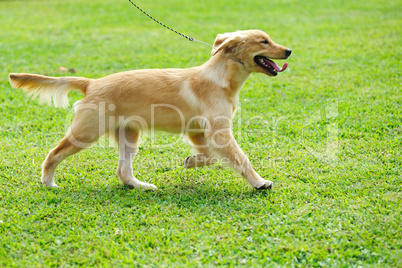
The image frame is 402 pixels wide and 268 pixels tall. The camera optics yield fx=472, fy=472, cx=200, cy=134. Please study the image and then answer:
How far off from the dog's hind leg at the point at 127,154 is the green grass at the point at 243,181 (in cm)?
13

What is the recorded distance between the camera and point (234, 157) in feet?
15.8

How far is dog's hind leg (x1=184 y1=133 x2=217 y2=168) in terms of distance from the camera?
5234 mm

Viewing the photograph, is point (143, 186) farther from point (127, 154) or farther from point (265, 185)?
point (265, 185)

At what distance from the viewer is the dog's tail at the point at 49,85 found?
491cm

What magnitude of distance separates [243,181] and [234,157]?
49 cm

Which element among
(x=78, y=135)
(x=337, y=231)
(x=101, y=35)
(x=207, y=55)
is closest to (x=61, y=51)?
(x=101, y=35)

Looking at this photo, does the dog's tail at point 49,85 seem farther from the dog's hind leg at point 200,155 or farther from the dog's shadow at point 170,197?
the dog's hind leg at point 200,155

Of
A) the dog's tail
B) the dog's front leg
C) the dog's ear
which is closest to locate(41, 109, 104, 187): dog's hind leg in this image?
the dog's tail

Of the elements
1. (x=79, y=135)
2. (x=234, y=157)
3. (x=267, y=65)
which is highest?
(x=267, y=65)

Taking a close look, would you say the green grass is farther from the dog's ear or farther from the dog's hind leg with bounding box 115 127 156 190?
the dog's ear

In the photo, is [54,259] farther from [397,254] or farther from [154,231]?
[397,254]

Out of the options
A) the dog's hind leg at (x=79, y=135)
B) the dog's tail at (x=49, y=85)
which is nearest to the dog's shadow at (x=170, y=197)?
Result: the dog's hind leg at (x=79, y=135)

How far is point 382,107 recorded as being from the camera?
6.89 meters

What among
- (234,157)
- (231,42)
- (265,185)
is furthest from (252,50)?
(265,185)
